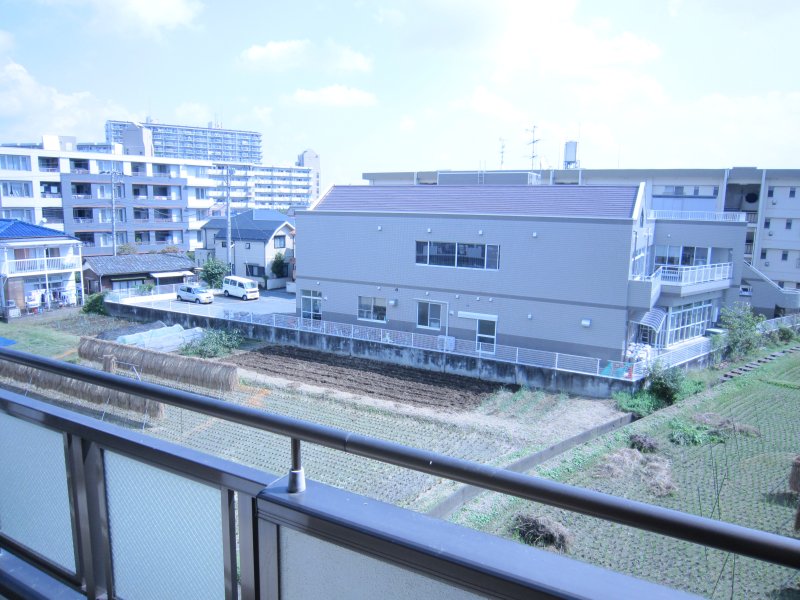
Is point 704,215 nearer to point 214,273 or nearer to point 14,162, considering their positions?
point 214,273

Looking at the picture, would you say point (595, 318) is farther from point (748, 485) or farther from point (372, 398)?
point (748, 485)

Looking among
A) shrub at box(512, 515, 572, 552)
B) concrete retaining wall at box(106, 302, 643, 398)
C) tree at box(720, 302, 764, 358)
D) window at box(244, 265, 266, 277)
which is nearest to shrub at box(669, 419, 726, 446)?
concrete retaining wall at box(106, 302, 643, 398)

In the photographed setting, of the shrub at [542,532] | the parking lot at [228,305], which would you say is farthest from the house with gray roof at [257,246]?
the shrub at [542,532]

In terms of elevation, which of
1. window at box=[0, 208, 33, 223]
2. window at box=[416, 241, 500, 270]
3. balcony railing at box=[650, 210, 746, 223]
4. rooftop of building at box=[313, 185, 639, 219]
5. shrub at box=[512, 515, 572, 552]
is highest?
rooftop of building at box=[313, 185, 639, 219]

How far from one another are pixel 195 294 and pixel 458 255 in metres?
8.52

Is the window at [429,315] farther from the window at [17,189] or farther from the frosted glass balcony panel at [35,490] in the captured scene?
the window at [17,189]

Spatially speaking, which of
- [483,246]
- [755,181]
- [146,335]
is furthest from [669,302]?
[146,335]

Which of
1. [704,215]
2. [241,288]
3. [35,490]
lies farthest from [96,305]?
[704,215]

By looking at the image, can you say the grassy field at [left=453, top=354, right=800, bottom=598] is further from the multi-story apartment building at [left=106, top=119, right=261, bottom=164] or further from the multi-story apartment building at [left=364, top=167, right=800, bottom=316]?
the multi-story apartment building at [left=106, top=119, right=261, bottom=164]

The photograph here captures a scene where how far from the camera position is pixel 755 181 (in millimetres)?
18047

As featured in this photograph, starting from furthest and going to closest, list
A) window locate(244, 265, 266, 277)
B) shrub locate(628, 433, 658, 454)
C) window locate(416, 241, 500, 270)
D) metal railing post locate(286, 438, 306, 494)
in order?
window locate(244, 265, 266, 277), window locate(416, 241, 500, 270), shrub locate(628, 433, 658, 454), metal railing post locate(286, 438, 306, 494)

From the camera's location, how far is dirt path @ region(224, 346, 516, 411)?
9562mm

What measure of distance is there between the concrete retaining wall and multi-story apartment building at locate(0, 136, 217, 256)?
9.68 metres

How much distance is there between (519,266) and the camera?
11273 millimetres
